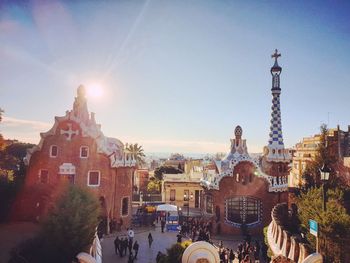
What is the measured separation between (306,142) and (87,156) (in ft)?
109

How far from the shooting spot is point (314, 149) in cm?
4222

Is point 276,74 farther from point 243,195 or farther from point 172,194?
point 172,194

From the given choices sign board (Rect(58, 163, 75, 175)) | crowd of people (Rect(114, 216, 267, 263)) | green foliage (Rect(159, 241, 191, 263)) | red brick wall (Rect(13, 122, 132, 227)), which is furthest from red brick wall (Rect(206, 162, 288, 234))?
green foliage (Rect(159, 241, 191, 263))

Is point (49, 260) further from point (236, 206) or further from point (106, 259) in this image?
point (236, 206)

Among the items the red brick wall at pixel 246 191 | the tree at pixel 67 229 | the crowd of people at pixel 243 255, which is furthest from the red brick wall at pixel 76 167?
the crowd of people at pixel 243 255

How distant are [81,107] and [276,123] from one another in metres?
17.1

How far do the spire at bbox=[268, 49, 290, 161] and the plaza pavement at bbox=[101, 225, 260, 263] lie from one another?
8.17 metres

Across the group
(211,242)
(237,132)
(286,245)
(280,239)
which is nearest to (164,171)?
(237,132)

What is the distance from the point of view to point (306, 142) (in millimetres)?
47438

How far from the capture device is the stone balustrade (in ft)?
43.0

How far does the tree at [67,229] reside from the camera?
13.5 m

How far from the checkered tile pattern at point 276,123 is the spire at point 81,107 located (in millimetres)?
16291

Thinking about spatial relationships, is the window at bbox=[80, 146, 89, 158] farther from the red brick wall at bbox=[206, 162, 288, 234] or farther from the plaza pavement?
the red brick wall at bbox=[206, 162, 288, 234]

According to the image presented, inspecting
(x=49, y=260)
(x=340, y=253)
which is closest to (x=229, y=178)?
(x=340, y=253)
